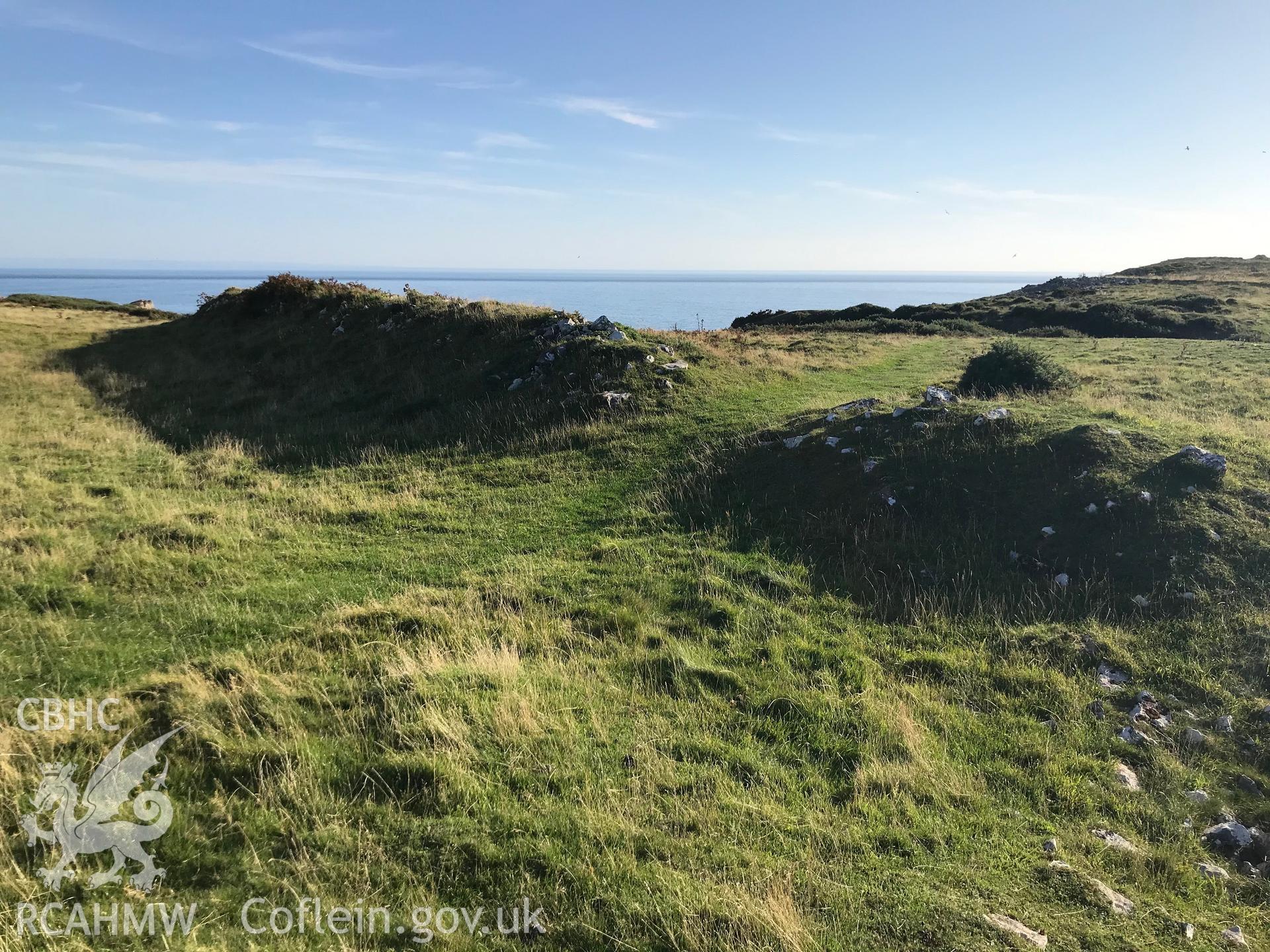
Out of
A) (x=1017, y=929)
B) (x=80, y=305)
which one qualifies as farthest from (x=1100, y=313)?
(x=80, y=305)

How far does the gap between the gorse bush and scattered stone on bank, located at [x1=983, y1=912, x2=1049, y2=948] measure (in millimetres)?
18277

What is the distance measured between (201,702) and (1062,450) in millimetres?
13765

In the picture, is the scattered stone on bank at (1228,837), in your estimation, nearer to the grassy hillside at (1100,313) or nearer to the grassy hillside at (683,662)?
the grassy hillside at (683,662)

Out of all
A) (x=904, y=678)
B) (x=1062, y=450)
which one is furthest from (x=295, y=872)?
(x=1062, y=450)

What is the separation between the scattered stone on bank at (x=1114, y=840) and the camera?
4.96 meters

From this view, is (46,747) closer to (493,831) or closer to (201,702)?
(201,702)

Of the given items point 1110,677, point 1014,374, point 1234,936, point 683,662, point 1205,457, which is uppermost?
point 1014,374

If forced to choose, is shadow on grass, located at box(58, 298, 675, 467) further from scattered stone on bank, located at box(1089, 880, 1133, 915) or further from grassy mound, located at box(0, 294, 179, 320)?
grassy mound, located at box(0, 294, 179, 320)

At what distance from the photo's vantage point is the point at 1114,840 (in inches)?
199

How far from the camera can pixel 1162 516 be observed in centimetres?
995

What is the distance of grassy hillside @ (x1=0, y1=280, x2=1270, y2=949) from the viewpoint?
14.6 ft

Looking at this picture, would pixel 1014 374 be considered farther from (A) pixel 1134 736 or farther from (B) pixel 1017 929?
(B) pixel 1017 929

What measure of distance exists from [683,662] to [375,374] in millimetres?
20917

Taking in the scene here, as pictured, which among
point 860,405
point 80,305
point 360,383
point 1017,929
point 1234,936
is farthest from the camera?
point 80,305
